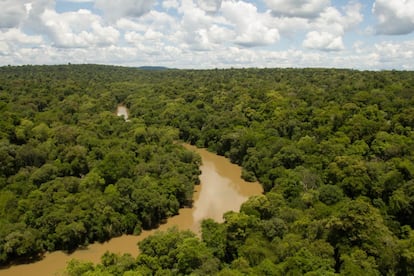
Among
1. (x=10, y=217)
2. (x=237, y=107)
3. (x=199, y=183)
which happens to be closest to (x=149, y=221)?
(x=10, y=217)

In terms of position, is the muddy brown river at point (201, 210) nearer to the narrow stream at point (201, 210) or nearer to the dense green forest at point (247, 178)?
the narrow stream at point (201, 210)

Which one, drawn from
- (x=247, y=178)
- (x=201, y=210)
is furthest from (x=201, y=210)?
(x=247, y=178)

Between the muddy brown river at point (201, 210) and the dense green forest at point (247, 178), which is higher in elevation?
the dense green forest at point (247, 178)

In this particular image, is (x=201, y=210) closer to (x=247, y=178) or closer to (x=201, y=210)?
(x=201, y=210)

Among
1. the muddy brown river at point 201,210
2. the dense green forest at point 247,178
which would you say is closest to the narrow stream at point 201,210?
the muddy brown river at point 201,210

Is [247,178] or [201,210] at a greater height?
[247,178]

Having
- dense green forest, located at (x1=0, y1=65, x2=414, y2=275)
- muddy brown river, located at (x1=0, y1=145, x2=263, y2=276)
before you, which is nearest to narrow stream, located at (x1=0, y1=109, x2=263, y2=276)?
muddy brown river, located at (x1=0, y1=145, x2=263, y2=276)
